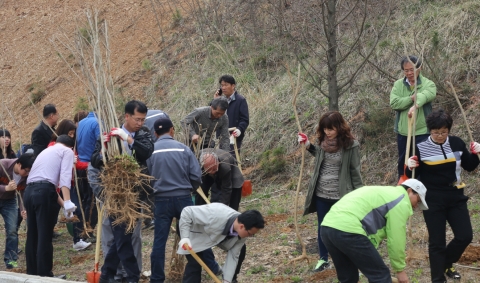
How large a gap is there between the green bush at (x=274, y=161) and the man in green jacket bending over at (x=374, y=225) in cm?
704

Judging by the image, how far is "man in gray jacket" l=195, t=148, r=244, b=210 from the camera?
7980 millimetres

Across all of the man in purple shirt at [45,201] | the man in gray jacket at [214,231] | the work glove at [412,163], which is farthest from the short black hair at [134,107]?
the work glove at [412,163]

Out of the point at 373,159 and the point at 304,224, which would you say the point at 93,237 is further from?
the point at 373,159

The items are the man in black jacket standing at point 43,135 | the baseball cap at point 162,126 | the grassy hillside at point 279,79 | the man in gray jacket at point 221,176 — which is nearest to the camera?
the baseball cap at point 162,126

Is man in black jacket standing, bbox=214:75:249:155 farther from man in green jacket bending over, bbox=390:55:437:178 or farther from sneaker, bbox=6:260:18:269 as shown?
sneaker, bbox=6:260:18:269

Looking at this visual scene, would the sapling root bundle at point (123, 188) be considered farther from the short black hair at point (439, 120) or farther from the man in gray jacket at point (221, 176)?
the short black hair at point (439, 120)

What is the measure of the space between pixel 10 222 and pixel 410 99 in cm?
502

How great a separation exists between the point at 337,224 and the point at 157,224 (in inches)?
89.0

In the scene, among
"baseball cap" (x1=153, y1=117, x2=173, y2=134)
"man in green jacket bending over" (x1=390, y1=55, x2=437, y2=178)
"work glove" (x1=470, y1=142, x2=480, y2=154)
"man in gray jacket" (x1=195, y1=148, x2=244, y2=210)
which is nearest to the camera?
"work glove" (x1=470, y1=142, x2=480, y2=154)

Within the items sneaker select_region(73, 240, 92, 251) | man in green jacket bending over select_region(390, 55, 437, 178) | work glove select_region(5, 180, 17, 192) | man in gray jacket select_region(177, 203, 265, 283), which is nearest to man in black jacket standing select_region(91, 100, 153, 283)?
man in gray jacket select_region(177, 203, 265, 283)

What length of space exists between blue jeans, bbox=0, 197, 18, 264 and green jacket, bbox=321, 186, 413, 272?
4.86m

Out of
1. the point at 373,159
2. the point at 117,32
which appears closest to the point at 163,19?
the point at 117,32

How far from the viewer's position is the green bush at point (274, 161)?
12.4 meters

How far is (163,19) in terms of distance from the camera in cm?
2092
